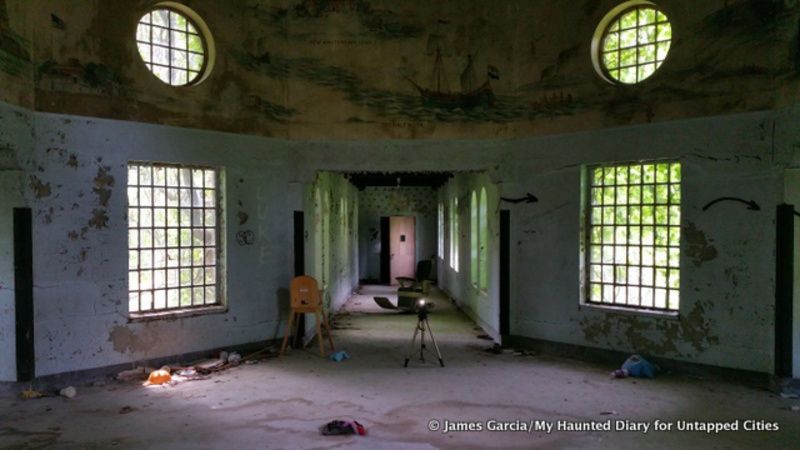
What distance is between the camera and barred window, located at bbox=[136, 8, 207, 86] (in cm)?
812

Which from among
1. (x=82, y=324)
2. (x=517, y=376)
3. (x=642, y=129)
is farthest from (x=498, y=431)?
(x=82, y=324)

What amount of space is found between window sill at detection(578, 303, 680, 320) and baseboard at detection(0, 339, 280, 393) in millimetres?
5679

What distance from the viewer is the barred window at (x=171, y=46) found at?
26.6 feet

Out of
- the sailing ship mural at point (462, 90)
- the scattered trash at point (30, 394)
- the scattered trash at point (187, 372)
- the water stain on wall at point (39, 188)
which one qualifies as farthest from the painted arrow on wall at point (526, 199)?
Result: the scattered trash at point (30, 394)

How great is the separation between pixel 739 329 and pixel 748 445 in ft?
7.68

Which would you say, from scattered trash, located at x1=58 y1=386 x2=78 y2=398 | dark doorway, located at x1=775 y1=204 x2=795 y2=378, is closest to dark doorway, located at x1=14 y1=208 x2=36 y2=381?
scattered trash, located at x1=58 y1=386 x2=78 y2=398

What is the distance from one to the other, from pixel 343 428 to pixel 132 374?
12.6 feet

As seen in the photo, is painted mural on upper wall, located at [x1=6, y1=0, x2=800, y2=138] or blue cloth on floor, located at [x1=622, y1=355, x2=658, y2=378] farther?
blue cloth on floor, located at [x1=622, y1=355, x2=658, y2=378]

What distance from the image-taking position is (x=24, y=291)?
23.1ft

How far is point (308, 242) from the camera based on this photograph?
10125 mm

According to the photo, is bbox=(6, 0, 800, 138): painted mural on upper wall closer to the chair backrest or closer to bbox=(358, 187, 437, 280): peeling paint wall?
the chair backrest

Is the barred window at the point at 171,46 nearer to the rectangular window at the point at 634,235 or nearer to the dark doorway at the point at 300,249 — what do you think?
the dark doorway at the point at 300,249

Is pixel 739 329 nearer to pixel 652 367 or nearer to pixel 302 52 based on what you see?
pixel 652 367

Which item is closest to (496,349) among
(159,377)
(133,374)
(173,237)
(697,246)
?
(697,246)
